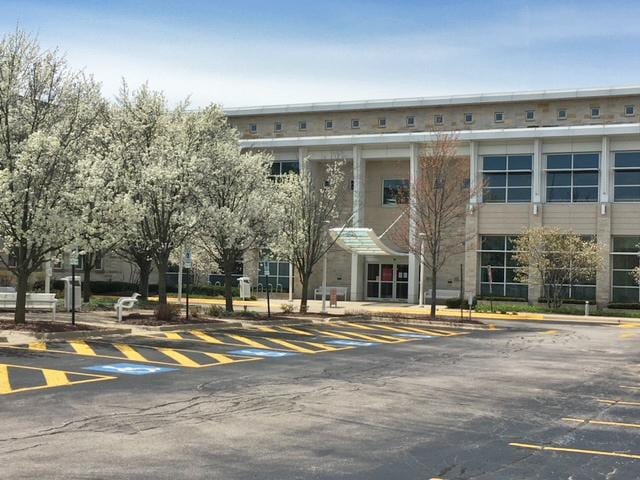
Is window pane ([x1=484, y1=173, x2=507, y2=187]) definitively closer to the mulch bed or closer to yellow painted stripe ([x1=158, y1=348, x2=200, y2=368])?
the mulch bed

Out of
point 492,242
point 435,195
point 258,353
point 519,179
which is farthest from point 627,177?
point 258,353

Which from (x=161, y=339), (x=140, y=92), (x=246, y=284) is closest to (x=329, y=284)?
(x=246, y=284)

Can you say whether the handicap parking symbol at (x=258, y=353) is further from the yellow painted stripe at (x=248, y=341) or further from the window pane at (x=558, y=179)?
the window pane at (x=558, y=179)

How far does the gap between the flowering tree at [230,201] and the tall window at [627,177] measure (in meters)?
24.1

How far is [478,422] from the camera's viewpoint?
32.6ft

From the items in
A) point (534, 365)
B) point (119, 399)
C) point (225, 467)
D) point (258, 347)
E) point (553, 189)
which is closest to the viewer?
point (225, 467)

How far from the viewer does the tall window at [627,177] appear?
147ft

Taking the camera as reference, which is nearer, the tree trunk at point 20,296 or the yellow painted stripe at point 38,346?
the yellow painted stripe at point 38,346

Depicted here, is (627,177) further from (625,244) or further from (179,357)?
(179,357)

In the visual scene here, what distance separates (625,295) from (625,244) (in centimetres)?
311

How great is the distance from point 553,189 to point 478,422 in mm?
39018

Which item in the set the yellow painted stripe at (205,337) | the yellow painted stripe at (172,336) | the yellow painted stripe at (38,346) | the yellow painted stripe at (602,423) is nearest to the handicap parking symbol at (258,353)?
the yellow painted stripe at (205,337)

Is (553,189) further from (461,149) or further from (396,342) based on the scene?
(396,342)

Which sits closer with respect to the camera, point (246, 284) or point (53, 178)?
point (53, 178)
